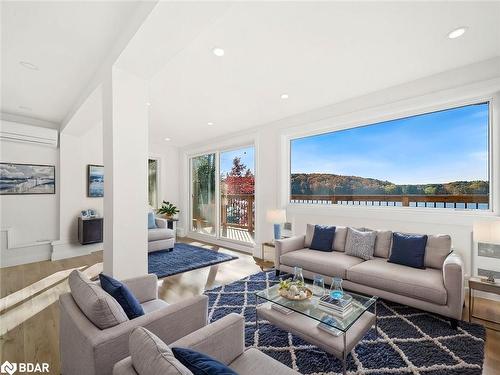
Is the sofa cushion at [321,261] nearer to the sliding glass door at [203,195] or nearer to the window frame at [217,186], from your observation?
the window frame at [217,186]

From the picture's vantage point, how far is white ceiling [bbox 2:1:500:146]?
1.95 meters

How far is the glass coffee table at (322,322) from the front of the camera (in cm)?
175

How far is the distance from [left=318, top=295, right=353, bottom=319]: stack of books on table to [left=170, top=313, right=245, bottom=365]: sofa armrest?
90 cm

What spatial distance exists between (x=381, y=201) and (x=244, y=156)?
9.87ft

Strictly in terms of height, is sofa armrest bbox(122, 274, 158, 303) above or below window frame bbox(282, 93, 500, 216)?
below

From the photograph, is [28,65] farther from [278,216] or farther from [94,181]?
[278,216]

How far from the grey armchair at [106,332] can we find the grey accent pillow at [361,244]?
2.34m

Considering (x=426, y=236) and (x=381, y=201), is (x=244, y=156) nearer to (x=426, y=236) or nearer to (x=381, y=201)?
(x=381, y=201)

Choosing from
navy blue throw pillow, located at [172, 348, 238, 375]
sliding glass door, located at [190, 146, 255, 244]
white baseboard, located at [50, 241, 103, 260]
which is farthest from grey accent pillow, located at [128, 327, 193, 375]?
white baseboard, located at [50, 241, 103, 260]

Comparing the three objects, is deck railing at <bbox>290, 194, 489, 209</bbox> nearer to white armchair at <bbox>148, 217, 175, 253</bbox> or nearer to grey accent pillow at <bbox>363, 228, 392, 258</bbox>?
grey accent pillow at <bbox>363, 228, 392, 258</bbox>

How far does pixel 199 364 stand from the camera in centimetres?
94

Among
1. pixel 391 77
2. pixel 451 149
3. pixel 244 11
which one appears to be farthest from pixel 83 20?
pixel 451 149

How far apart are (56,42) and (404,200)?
456cm

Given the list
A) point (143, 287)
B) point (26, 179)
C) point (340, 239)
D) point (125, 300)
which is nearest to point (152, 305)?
point (143, 287)
